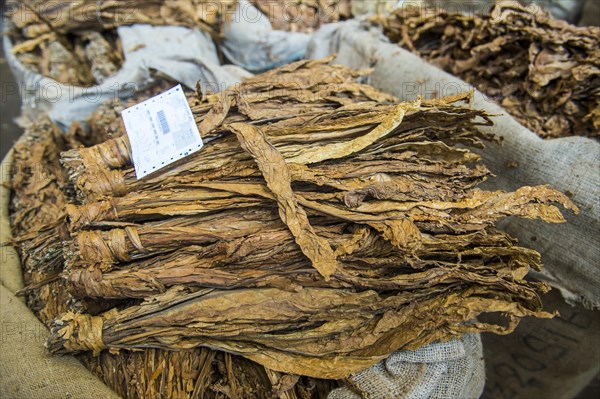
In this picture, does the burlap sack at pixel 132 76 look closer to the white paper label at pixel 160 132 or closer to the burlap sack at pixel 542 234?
the white paper label at pixel 160 132

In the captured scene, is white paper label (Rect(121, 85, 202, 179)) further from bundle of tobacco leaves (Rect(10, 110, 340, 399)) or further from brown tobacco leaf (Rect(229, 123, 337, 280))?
bundle of tobacco leaves (Rect(10, 110, 340, 399))

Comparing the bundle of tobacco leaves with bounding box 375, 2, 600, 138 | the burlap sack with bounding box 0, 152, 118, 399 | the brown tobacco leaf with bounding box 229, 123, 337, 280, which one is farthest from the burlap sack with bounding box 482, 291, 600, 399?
the burlap sack with bounding box 0, 152, 118, 399

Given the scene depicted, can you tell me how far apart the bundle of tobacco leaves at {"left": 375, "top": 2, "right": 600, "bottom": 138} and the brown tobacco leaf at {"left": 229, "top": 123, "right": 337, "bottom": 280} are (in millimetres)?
1217

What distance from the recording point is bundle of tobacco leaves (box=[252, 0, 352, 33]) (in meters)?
2.60

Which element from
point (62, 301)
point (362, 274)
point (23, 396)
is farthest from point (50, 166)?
point (362, 274)

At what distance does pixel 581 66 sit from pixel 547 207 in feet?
3.04

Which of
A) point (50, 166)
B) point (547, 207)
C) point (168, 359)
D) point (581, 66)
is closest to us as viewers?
point (547, 207)

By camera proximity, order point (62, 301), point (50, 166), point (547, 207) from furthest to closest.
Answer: point (50, 166), point (62, 301), point (547, 207)

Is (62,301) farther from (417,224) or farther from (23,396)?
(417,224)

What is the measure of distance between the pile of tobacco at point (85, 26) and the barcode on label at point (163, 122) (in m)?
1.10

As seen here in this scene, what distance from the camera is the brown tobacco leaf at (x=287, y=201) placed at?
A: 113 centimetres

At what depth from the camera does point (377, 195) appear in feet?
4.00

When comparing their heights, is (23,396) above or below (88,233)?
below

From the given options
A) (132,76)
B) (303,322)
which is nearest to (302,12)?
(132,76)
